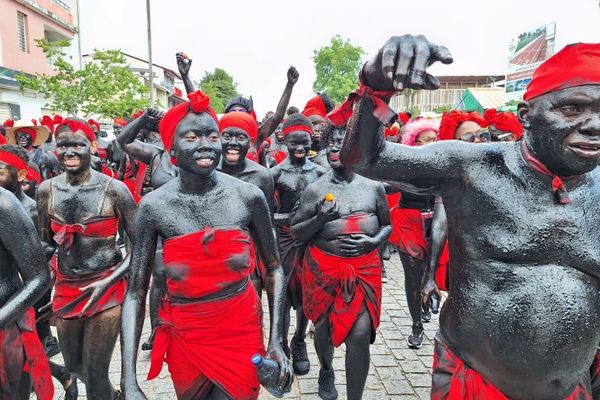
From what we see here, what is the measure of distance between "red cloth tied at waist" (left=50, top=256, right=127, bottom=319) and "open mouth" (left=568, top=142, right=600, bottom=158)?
2.82 m

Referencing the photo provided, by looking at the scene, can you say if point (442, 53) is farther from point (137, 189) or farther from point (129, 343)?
point (137, 189)

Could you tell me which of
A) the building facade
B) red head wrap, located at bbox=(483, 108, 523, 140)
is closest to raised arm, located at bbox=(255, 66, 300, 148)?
red head wrap, located at bbox=(483, 108, 523, 140)

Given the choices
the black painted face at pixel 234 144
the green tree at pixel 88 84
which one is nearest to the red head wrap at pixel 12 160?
the black painted face at pixel 234 144

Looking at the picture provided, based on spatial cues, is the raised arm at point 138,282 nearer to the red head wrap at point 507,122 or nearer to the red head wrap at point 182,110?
the red head wrap at point 182,110

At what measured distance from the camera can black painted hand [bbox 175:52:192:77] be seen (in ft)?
12.0

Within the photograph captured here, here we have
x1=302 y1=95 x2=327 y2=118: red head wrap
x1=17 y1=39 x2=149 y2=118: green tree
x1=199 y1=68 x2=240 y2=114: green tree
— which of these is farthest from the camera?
x1=199 y1=68 x2=240 y2=114: green tree

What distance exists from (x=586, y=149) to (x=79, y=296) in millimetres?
3213

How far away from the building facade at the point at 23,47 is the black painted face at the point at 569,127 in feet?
79.4

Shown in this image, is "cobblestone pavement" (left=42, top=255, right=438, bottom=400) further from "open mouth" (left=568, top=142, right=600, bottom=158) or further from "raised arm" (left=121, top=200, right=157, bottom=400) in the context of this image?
"open mouth" (left=568, top=142, right=600, bottom=158)

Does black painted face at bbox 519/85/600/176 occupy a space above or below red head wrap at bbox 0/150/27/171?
above

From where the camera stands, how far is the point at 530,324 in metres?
1.84

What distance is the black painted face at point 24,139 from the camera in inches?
323

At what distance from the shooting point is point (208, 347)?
2564 millimetres

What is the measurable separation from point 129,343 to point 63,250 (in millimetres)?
1450
